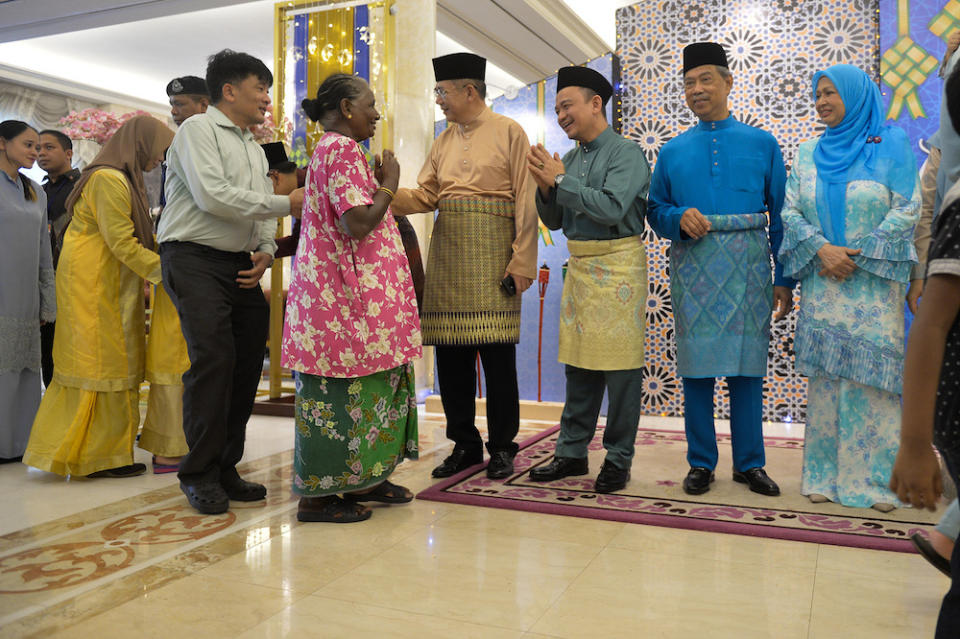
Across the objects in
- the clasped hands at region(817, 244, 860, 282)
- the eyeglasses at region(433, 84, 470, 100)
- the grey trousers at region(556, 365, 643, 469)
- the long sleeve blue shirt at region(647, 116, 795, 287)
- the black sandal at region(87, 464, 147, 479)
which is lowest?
the black sandal at region(87, 464, 147, 479)

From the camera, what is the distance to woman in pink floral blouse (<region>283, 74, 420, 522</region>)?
2578 millimetres

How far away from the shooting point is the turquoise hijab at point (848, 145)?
2.81m

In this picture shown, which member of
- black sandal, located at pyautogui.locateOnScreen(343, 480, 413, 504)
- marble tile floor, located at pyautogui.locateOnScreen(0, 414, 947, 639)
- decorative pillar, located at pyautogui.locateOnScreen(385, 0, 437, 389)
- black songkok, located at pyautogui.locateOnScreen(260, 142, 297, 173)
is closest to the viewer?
marble tile floor, located at pyautogui.locateOnScreen(0, 414, 947, 639)

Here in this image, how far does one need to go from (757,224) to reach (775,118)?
182 centimetres

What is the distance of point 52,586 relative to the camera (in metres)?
2.04

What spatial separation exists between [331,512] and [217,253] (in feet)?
3.32

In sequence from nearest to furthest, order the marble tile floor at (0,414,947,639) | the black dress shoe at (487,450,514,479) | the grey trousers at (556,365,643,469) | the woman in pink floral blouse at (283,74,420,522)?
the marble tile floor at (0,414,947,639) → the woman in pink floral blouse at (283,74,420,522) → the grey trousers at (556,365,643,469) → the black dress shoe at (487,450,514,479)

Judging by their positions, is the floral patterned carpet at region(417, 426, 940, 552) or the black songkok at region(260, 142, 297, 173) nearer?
the floral patterned carpet at region(417, 426, 940, 552)

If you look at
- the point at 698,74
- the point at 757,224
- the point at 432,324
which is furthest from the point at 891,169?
the point at 432,324

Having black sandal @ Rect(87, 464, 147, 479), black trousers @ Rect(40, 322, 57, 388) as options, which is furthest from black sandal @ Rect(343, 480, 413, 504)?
black trousers @ Rect(40, 322, 57, 388)

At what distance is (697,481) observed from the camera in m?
2.96

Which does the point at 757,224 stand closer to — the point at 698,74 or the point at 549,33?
the point at 698,74

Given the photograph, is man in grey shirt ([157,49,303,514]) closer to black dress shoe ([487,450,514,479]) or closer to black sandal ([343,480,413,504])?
black sandal ([343,480,413,504])

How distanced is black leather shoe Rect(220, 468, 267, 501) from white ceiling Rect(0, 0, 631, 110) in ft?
15.7
